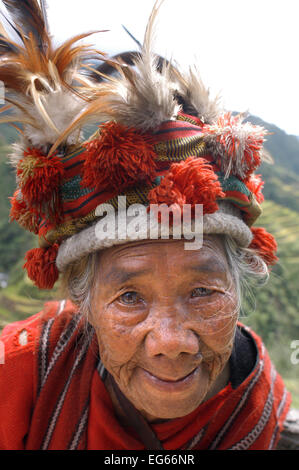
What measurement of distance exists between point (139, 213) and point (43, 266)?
22.7 inches

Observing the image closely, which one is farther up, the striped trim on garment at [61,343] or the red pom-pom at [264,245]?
the red pom-pom at [264,245]

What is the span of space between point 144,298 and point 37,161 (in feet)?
2.07

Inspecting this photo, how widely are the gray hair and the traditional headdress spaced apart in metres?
0.08

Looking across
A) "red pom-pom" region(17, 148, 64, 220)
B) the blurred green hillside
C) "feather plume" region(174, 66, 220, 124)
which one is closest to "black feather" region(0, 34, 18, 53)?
"red pom-pom" region(17, 148, 64, 220)

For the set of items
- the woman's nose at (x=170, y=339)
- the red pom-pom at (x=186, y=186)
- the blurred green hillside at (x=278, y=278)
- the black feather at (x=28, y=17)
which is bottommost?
the blurred green hillside at (x=278, y=278)

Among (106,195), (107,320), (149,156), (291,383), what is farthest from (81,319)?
(291,383)

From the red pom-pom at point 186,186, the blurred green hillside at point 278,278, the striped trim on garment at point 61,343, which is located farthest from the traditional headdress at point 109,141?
the blurred green hillside at point 278,278

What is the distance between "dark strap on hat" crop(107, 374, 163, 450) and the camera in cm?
169

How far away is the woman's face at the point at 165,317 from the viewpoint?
4.30ft

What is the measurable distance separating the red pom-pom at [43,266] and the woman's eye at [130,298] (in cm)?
43

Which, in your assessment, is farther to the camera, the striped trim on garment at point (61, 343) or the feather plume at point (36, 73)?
the striped trim on garment at point (61, 343)

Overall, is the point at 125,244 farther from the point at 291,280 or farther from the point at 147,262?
the point at 291,280

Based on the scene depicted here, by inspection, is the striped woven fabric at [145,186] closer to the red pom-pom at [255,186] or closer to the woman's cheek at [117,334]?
the red pom-pom at [255,186]

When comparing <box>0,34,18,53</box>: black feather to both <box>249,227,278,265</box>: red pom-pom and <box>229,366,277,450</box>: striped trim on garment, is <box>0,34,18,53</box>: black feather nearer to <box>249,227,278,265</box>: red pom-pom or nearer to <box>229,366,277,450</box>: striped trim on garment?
<box>249,227,278,265</box>: red pom-pom
